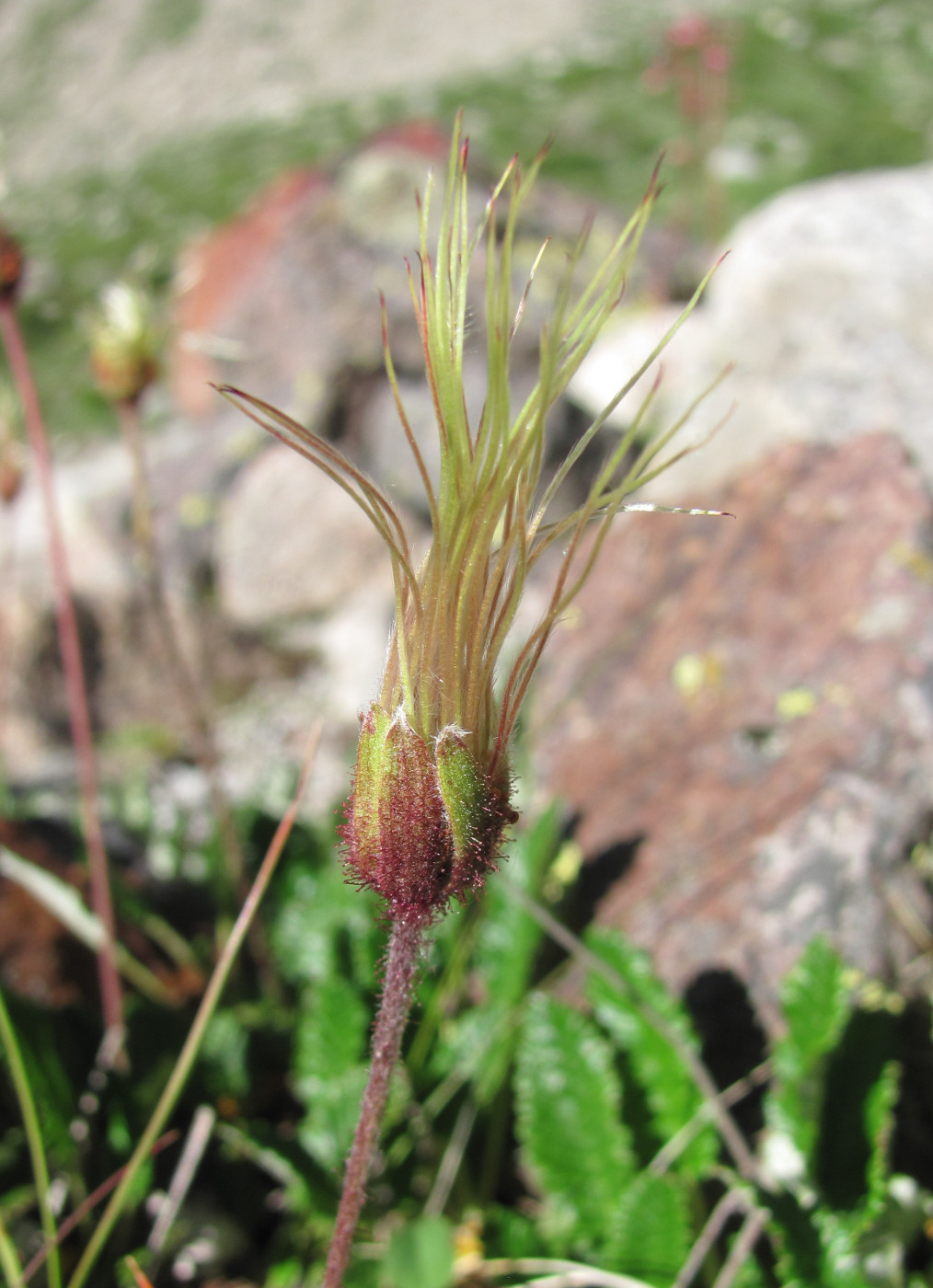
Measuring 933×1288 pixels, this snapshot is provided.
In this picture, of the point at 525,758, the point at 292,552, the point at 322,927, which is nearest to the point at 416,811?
the point at 322,927

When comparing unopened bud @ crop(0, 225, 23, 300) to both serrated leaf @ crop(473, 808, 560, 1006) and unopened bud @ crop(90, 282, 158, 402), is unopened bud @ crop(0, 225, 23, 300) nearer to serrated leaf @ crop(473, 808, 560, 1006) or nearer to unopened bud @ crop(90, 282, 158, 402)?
unopened bud @ crop(90, 282, 158, 402)

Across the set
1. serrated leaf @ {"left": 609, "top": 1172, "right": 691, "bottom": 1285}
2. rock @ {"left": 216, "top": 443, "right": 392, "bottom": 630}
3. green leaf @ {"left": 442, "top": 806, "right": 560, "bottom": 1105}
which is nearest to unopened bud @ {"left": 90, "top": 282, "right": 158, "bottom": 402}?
green leaf @ {"left": 442, "top": 806, "right": 560, "bottom": 1105}

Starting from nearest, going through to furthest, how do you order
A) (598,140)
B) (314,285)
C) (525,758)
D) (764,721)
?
(764,721) → (525,758) → (314,285) → (598,140)

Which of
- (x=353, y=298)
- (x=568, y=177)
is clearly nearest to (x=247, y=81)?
(x=568, y=177)

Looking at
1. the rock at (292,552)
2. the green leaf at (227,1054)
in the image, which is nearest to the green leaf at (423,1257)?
the green leaf at (227,1054)

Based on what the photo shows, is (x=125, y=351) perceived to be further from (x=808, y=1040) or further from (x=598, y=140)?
(x=598, y=140)

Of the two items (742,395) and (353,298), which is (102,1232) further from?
(353,298)

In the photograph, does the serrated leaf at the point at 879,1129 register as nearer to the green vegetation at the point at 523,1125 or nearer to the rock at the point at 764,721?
the green vegetation at the point at 523,1125
